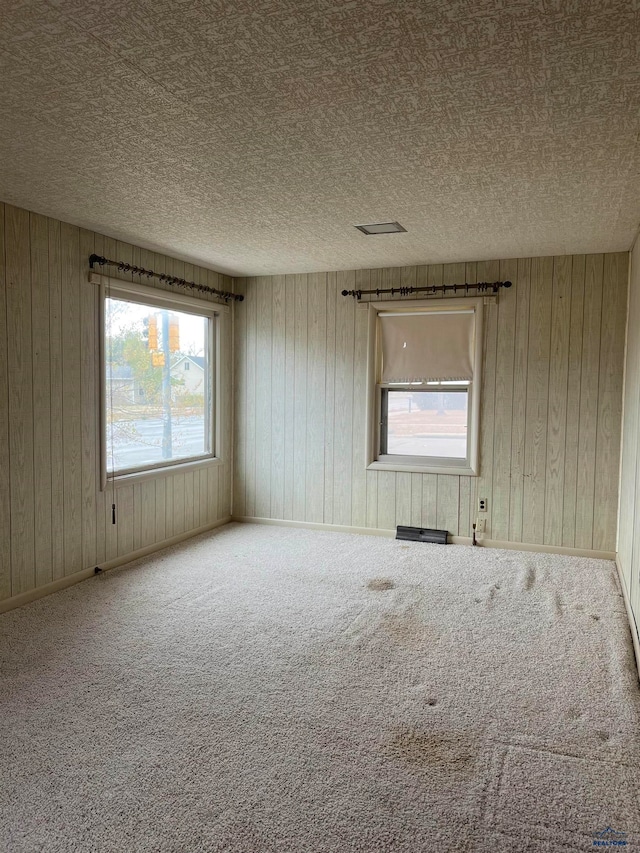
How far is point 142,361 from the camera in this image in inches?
181

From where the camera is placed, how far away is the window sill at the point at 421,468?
497 cm

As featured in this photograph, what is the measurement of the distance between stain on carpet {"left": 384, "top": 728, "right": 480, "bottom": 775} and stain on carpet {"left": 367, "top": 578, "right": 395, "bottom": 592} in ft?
5.19

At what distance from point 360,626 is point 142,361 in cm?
262

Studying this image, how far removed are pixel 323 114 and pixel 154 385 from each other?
297 centimetres

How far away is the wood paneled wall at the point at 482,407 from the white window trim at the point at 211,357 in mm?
269

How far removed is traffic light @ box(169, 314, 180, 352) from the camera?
490 centimetres

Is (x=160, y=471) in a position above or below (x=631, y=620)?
above

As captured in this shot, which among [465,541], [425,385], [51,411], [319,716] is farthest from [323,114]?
[465,541]

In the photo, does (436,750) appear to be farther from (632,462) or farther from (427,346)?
(427,346)

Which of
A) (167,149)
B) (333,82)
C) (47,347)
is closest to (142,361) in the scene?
(47,347)

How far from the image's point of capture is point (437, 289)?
495 centimetres

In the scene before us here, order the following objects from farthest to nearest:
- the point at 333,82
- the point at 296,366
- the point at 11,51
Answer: the point at 296,366 → the point at 333,82 → the point at 11,51

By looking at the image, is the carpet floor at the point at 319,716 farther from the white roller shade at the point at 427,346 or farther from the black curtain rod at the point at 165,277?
the black curtain rod at the point at 165,277

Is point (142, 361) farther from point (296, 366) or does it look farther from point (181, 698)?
point (181, 698)
